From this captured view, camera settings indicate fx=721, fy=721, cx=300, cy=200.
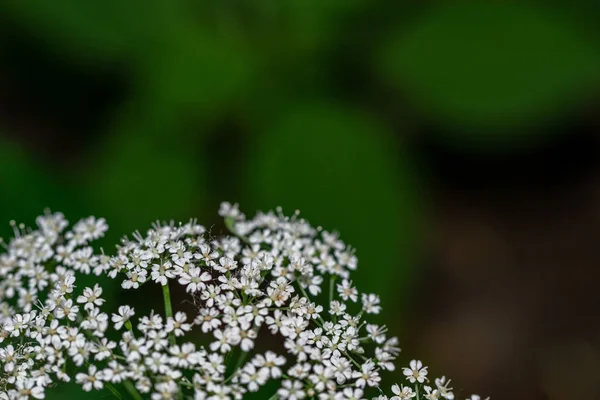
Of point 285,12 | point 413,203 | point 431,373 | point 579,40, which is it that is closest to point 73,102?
point 285,12

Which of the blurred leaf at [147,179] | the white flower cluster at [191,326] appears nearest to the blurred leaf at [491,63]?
the blurred leaf at [147,179]

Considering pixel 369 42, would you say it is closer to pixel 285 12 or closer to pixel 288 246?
pixel 285 12

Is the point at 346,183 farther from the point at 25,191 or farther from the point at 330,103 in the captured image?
the point at 25,191

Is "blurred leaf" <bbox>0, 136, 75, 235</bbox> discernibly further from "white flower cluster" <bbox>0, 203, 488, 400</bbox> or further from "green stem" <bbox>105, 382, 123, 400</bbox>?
"green stem" <bbox>105, 382, 123, 400</bbox>

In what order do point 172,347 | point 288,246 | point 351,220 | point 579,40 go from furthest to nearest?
point 579,40, point 351,220, point 288,246, point 172,347

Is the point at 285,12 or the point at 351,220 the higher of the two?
the point at 285,12

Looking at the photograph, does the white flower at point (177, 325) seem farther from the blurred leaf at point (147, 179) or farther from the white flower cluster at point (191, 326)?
the blurred leaf at point (147, 179)

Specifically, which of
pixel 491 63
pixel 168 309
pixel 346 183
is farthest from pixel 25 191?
pixel 491 63

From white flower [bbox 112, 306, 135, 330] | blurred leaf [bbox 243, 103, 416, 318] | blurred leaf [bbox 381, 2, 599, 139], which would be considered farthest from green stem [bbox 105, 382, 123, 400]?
blurred leaf [bbox 381, 2, 599, 139]
